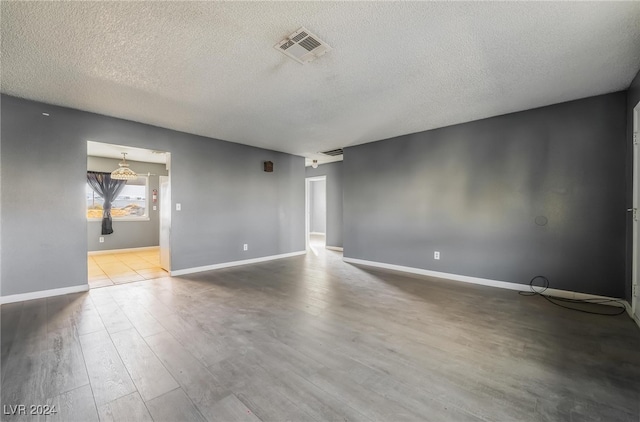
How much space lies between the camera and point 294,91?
3.17 meters

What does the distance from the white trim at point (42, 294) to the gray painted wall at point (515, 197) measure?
16.1ft

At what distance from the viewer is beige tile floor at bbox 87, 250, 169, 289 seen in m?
4.46

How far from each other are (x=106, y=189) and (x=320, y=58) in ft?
24.5

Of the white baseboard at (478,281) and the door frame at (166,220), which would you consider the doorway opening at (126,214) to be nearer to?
the door frame at (166,220)

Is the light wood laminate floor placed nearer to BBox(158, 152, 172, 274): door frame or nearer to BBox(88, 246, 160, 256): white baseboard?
BBox(158, 152, 172, 274): door frame

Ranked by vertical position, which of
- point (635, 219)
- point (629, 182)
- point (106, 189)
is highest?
point (106, 189)

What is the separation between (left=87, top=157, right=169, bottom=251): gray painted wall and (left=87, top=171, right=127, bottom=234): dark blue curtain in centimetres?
13

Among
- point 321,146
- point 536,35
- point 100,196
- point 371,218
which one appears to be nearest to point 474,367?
point 536,35

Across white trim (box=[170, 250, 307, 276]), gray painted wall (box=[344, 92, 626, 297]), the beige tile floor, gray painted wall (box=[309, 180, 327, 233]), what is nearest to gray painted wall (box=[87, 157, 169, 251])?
the beige tile floor

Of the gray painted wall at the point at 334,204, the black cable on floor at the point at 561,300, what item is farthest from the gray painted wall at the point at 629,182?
the gray painted wall at the point at 334,204

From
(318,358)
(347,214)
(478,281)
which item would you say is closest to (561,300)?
(478,281)

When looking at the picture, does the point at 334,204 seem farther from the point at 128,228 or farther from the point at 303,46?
the point at 128,228

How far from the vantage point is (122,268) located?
5312 mm

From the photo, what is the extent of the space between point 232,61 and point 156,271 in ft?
14.0
